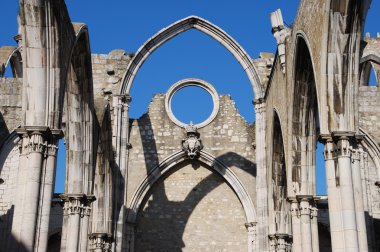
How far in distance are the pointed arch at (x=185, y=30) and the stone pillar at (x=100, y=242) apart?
12.8 feet

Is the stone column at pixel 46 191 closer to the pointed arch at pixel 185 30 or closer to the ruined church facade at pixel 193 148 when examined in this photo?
the ruined church facade at pixel 193 148

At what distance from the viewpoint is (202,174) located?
17.9m

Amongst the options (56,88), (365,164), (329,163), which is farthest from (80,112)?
(365,164)

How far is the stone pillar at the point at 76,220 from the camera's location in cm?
1284

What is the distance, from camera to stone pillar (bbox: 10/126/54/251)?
9047 millimetres

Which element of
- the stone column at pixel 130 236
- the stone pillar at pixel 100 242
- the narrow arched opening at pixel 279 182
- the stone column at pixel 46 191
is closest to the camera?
the stone column at pixel 46 191

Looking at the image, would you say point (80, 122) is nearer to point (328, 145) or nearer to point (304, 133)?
point (304, 133)

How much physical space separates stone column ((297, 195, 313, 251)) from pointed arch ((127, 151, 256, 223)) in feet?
14.4

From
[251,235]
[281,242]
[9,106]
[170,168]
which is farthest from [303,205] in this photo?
[9,106]

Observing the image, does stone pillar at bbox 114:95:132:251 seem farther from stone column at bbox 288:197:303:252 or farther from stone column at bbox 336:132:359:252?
stone column at bbox 336:132:359:252

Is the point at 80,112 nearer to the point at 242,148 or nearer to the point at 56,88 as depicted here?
the point at 56,88

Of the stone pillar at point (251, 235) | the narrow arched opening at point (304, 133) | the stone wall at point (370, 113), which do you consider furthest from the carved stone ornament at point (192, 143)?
the narrow arched opening at point (304, 133)

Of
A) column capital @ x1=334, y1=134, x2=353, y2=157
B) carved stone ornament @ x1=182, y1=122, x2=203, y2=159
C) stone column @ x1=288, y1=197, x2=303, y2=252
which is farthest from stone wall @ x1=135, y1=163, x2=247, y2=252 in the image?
column capital @ x1=334, y1=134, x2=353, y2=157

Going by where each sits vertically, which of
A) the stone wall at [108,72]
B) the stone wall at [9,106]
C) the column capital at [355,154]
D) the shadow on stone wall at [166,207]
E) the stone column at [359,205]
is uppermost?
the stone wall at [108,72]
